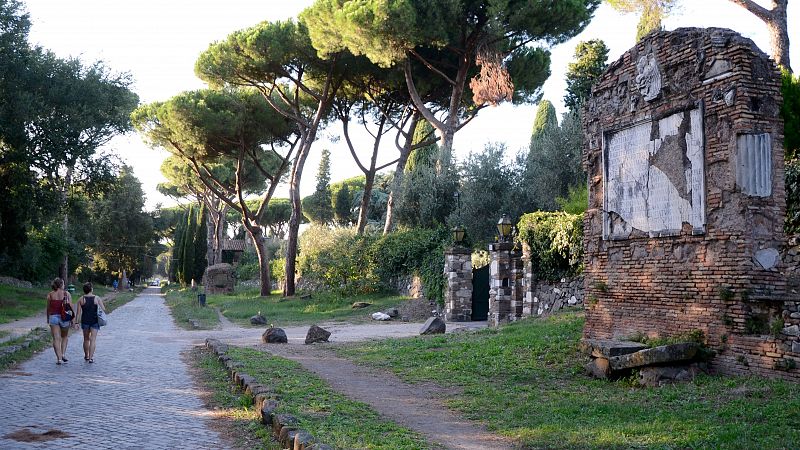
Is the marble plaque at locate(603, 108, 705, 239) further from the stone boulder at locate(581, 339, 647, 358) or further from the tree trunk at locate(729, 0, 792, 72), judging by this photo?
the tree trunk at locate(729, 0, 792, 72)

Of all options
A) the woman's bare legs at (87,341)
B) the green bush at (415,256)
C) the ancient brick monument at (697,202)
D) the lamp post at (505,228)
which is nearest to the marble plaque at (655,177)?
the ancient brick monument at (697,202)

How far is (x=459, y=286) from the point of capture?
71.9ft

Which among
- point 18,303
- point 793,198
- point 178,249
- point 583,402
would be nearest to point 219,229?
point 178,249

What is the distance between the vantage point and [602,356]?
9.39 meters

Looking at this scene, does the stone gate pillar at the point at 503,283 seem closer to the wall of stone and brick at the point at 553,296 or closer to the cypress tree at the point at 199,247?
the wall of stone and brick at the point at 553,296

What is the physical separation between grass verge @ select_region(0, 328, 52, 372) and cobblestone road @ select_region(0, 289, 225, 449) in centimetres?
27

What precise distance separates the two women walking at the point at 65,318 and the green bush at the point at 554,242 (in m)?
10.8

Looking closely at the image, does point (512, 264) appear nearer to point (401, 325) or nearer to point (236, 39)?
point (401, 325)

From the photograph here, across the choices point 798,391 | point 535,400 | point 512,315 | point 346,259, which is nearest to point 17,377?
point 535,400

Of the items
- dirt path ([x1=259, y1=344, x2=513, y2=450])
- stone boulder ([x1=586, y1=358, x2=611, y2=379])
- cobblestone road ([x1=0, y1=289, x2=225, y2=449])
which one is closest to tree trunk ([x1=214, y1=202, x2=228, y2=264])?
cobblestone road ([x1=0, y1=289, x2=225, y2=449])

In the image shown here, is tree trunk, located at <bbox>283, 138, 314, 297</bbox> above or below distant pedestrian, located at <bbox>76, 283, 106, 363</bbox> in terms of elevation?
above

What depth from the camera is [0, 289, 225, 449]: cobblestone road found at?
22.5 feet

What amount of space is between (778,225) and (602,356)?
8.90 feet

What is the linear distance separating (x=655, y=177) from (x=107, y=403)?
7.88 m
